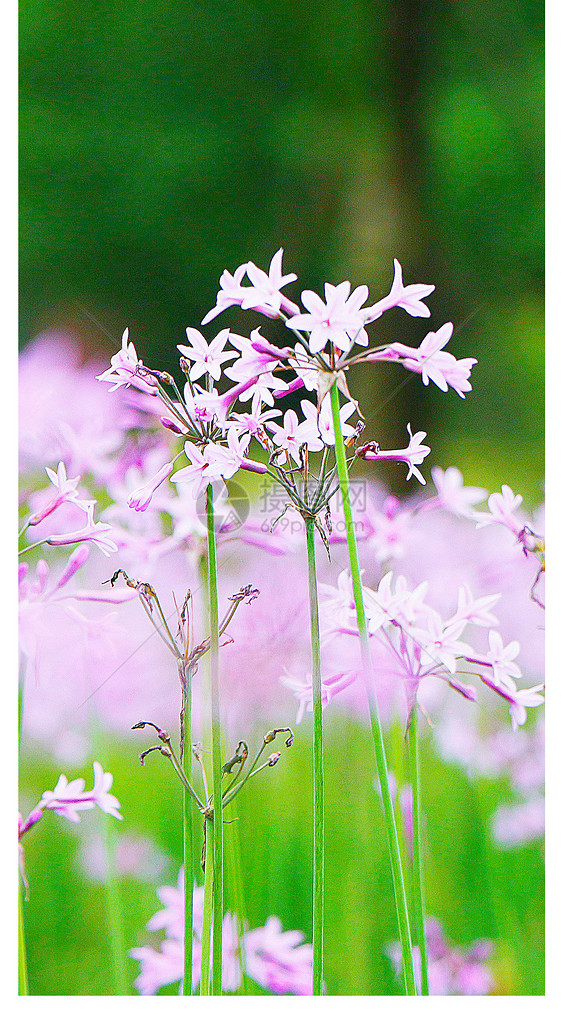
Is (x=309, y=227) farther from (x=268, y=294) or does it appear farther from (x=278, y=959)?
(x=278, y=959)

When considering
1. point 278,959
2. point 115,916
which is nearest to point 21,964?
point 115,916

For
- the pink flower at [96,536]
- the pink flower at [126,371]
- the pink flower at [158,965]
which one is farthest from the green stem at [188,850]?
the pink flower at [126,371]

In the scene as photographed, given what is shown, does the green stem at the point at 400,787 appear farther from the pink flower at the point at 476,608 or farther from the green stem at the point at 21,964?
the green stem at the point at 21,964

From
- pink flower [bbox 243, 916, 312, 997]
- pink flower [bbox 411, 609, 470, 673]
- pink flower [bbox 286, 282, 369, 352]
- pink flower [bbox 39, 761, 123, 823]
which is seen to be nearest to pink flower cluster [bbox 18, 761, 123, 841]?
pink flower [bbox 39, 761, 123, 823]

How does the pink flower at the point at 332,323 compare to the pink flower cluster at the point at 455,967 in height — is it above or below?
above

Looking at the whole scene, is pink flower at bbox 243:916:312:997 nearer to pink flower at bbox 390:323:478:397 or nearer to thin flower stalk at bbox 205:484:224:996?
thin flower stalk at bbox 205:484:224:996
